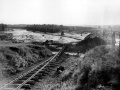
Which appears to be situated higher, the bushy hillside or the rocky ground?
the bushy hillside

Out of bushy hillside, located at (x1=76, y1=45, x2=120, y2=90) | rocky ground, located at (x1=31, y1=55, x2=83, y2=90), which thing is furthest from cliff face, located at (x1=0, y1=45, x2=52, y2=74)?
bushy hillside, located at (x1=76, y1=45, x2=120, y2=90)

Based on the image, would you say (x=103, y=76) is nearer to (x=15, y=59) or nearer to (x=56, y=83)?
(x=56, y=83)

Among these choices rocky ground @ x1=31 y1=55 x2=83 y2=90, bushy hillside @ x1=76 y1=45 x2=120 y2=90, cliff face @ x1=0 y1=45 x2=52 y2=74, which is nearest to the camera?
bushy hillside @ x1=76 y1=45 x2=120 y2=90

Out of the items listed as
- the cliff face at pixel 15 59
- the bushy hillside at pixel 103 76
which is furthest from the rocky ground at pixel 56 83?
the cliff face at pixel 15 59

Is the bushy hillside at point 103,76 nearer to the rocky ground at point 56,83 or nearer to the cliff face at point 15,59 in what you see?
the rocky ground at point 56,83

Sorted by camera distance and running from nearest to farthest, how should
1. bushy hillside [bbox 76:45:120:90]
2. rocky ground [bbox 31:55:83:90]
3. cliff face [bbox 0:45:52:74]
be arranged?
bushy hillside [bbox 76:45:120:90]
rocky ground [bbox 31:55:83:90]
cliff face [bbox 0:45:52:74]

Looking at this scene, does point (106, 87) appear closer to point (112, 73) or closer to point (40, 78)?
point (112, 73)

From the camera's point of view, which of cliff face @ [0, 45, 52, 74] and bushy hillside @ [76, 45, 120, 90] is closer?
bushy hillside @ [76, 45, 120, 90]

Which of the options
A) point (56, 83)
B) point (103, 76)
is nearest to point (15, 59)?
point (56, 83)

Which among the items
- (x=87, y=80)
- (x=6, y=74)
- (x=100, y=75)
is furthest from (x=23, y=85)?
(x=100, y=75)

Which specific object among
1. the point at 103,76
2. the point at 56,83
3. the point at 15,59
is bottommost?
the point at 56,83

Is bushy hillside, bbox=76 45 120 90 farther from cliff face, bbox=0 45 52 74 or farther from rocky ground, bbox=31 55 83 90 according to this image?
cliff face, bbox=0 45 52 74
